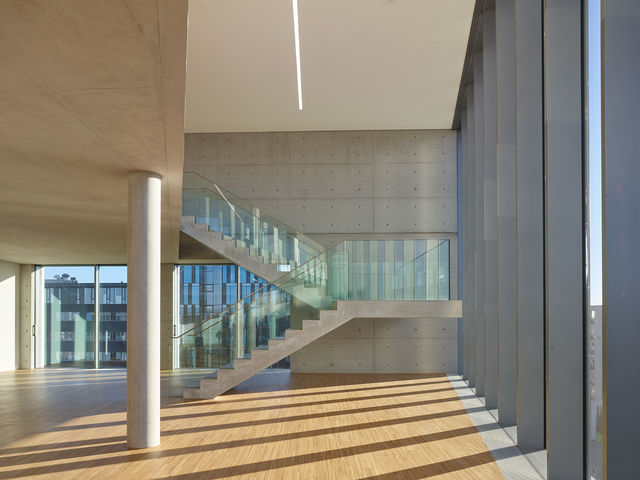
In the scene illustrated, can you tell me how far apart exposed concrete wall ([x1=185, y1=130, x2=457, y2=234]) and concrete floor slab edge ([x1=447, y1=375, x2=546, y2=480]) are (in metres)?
6.51

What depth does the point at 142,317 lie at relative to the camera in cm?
860

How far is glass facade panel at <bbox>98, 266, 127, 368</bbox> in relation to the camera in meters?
20.2

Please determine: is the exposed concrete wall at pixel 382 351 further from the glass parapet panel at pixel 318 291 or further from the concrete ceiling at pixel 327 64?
the concrete ceiling at pixel 327 64

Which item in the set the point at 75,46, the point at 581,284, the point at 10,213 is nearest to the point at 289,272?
the point at 10,213

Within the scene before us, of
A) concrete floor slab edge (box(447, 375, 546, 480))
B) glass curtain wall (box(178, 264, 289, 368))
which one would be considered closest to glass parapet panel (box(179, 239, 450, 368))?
glass curtain wall (box(178, 264, 289, 368))

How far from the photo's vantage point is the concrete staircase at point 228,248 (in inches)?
588

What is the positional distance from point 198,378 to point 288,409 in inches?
97.7

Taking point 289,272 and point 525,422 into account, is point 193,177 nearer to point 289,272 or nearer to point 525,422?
point 289,272

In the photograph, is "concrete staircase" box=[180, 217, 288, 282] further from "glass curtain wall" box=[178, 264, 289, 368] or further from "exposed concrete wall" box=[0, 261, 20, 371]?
"exposed concrete wall" box=[0, 261, 20, 371]

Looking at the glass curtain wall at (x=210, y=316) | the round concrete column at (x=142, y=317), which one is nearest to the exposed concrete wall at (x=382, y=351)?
the glass curtain wall at (x=210, y=316)

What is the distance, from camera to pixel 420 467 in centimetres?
745

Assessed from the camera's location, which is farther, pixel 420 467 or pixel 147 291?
pixel 147 291

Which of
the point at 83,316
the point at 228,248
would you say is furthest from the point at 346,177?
the point at 83,316

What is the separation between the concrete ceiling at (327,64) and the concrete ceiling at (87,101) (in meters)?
3.62
